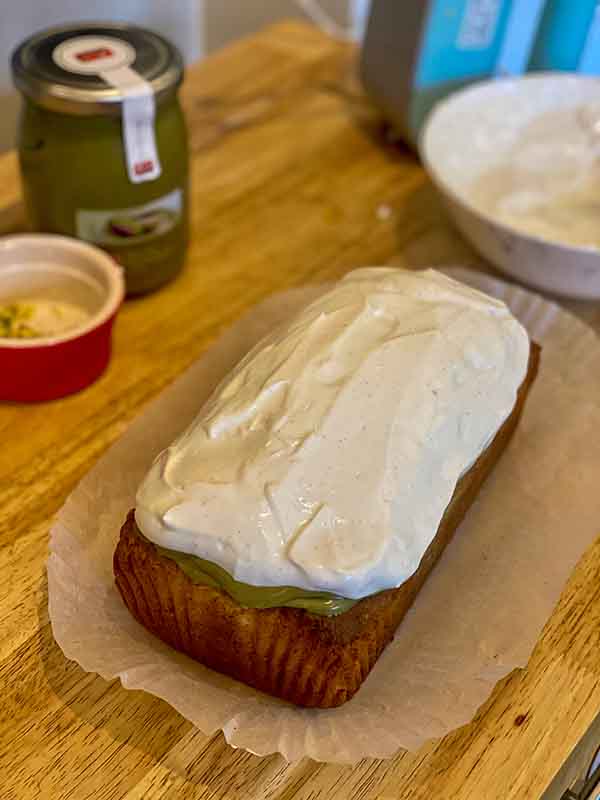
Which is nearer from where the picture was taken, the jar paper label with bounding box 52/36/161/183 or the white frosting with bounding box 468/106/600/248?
the jar paper label with bounding box 52/36/161/183

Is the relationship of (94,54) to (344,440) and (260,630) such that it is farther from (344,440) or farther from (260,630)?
(260,630)

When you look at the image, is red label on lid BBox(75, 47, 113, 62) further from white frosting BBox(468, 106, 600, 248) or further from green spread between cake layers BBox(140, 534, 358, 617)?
green spread between cake layers BBox(140, 534, 358, 617)

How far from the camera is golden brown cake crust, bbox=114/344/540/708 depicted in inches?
31.0

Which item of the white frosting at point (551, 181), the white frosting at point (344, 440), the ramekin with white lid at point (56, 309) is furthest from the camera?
the white frosting at point (551, 181)

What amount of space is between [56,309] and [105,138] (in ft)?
0.71

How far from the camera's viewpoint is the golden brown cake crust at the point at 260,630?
2.59 feet

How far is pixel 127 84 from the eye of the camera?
1086 millimetres

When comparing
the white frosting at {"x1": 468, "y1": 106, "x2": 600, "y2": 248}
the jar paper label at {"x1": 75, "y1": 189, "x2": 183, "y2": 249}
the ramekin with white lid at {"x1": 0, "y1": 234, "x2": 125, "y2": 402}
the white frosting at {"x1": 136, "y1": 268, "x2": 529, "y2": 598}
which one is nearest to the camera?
the white frosting at {"x1": 136, "y1": 268, "x2": 529, "y2": 598}

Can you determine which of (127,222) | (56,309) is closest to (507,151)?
(127,222)

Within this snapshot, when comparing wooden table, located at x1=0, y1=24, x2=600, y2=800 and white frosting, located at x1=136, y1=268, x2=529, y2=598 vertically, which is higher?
white frosting, located at x1=136, y1=268, x2=529, y2=598

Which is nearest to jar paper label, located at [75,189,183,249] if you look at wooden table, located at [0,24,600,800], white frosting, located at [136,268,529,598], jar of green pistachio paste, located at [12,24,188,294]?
jar of green pistachio paste, located at [12,24,188,294]

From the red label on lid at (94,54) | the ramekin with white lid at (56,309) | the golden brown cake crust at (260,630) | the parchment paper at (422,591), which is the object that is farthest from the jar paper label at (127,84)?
the golden brown cake crust at (260,630)

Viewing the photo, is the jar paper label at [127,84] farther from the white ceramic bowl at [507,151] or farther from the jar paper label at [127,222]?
the white ceramic bowl at [507,151]

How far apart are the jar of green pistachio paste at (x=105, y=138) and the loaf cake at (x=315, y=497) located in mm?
348
